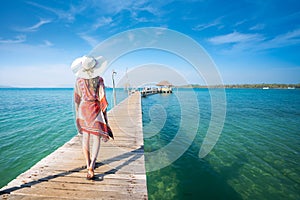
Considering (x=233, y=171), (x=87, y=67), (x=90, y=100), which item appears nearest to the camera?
(x=87, y=67)

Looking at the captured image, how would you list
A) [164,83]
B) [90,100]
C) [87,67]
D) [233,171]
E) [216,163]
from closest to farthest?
[87,67] < [90,100] < [233,171] < [216,163] < [164,83]

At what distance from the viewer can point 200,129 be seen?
894cm

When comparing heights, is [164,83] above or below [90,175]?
above

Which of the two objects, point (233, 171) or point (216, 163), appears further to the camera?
point (216, 163)

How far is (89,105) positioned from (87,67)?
0.57 m

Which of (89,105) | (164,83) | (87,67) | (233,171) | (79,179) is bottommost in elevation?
(233,171)

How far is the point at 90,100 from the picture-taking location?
7.54ft

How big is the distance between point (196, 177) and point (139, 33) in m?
5.80

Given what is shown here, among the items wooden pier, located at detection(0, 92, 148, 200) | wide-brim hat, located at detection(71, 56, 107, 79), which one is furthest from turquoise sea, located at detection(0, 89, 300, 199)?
wide-brim hat, located at detection(71, 56, 107, 79)

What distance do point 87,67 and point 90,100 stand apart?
1.61ft

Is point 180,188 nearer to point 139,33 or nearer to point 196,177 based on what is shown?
point 196,177

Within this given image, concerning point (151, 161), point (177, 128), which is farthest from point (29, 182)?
point (177, 128)

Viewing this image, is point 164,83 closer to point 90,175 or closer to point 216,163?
point 216,163

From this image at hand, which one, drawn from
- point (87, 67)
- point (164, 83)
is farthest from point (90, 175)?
point (164, 83)
